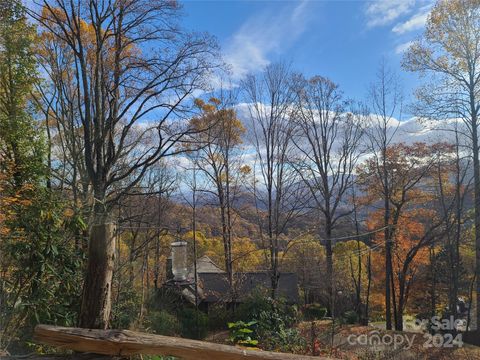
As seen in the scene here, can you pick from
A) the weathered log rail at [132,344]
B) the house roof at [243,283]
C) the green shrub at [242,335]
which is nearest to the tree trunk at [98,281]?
the weathered log rail at [132,344]

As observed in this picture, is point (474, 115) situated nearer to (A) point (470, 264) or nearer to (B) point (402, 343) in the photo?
(B) point (402, 343)

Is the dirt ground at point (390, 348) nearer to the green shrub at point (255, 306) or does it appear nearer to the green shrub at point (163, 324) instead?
the green shrub at point (255, 306)

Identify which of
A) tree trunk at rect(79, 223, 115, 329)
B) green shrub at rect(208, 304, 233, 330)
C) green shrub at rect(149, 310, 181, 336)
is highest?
tree trunk at rect(79, 223, 115, 329)

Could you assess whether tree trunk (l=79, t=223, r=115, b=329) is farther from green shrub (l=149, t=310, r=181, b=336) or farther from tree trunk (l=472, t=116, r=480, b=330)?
tree trunk (l=472, t=116, r=480, b=330)

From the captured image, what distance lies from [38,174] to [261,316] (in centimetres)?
654

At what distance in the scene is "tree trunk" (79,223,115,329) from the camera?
3.33 m

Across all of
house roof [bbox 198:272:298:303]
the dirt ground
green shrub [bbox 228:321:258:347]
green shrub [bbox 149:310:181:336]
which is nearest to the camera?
green shrub [bbox 228:321:258:347]

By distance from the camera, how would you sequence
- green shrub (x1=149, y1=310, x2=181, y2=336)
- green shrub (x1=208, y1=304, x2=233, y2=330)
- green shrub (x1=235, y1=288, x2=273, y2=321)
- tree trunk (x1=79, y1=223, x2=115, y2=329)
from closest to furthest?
tree trunk (x1=79, y1=223, x2=115, y2=329)
green shrub (x1=235, y1=288, x2=273, y2=321)
green shrub (x1=149, y1=310, x2=181, y2=336)
green shrub (x1=208, y1=304, x2=233, y2=330)

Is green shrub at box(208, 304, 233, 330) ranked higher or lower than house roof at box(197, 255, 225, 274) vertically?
lower

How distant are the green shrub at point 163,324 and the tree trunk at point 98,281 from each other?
8.42m

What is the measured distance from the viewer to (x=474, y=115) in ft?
46.4

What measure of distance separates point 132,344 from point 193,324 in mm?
11938

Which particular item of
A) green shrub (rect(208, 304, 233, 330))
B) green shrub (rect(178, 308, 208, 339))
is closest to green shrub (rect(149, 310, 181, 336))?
green shrub (rect(178, 308, 208, 339))

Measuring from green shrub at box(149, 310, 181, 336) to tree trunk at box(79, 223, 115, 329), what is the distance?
842 cm
